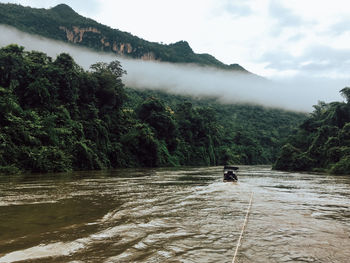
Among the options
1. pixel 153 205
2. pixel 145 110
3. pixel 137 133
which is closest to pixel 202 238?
pixel 153 205

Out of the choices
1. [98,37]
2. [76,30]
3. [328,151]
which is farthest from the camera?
[98,37]

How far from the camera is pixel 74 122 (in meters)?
40.6

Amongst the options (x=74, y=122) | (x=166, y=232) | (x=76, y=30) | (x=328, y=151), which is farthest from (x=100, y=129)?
(x=76, y=30)

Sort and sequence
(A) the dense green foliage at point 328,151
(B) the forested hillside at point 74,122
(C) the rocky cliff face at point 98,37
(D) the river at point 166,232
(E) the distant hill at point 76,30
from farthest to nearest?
(C) the rocky cliff face at point 98,37
(E) the distant hill at point 76,30
(A) the dense green foliage at point 328,151
(B) the forested hillside at point 74,122
(D) the river at point 166,232

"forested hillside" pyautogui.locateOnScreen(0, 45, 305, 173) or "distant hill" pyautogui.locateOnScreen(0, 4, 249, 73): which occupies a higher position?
"distant hill" pyautogui.locateOnScreen(0, 4, 249, 73)

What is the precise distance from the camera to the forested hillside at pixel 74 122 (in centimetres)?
3028

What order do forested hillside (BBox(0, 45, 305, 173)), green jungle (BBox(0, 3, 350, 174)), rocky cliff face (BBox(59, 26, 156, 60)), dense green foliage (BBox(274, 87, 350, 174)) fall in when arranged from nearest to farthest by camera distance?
forested hillside (BBox(0, 45, 305, 173)) → green jungle (BBox(0, 3, 350, 174)) → dense green foliage (BBox(274, 87, 350, 174)) → rocky cliff face (BBox(59, 26, 156, 60))

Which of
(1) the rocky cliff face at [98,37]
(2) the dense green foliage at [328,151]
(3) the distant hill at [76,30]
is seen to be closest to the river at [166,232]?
(2) the dense green foliage at [328,151]

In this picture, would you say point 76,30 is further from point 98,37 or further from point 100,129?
point 100,129

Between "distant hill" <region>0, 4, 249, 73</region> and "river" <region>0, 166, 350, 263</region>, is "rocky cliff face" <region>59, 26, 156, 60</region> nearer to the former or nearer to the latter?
"distant hill" <region>0, 4, 249, 73</region>

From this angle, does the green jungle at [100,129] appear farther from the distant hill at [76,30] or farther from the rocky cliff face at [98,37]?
the rocky cliff face at [98,37]

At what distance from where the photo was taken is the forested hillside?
30.3m

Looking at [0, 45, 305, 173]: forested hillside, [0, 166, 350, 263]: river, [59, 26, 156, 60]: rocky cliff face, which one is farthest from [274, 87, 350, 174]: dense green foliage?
[59, 26, 156, 60]: rocky cliff face

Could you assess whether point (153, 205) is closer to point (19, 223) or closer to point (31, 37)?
point (19, 223)
